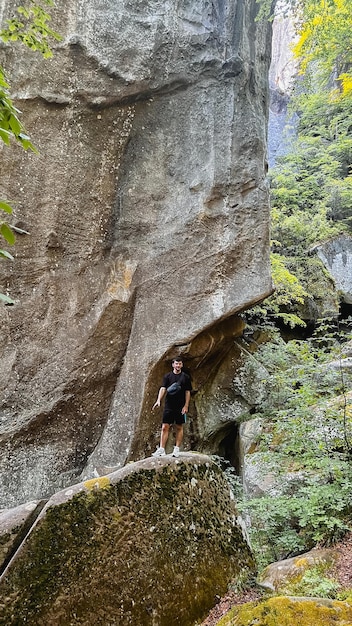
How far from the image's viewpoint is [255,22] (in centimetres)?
1081

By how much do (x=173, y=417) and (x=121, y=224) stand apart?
188 inches

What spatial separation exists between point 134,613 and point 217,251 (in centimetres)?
714

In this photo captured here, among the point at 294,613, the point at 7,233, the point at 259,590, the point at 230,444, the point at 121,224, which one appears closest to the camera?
the point at 7,233

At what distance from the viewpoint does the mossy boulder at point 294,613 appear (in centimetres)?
231

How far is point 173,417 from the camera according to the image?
6.32m

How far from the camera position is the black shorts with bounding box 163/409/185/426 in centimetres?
630

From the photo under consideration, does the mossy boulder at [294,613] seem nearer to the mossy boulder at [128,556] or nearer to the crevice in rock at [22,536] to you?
the mossy boulder at [128,556]

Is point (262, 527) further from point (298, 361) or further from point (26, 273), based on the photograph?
point (26, 273)

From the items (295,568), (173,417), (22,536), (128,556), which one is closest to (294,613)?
(128,556)

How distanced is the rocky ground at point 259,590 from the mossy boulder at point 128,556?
0.07 meters

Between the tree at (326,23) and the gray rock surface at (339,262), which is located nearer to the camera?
the tree at (326,23)

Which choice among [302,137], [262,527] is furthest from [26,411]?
[302,137]

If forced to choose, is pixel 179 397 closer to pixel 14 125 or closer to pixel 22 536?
pixel 22 536

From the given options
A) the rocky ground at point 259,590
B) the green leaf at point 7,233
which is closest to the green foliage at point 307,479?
the rocky ground at point 259,590
